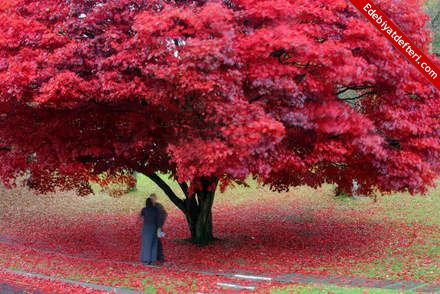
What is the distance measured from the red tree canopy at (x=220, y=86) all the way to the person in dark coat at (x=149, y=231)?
139cm

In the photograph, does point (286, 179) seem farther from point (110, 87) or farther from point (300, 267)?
point (110, 87)

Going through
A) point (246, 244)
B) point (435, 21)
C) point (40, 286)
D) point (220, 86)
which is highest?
point (435, 21)

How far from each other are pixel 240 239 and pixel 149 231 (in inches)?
173

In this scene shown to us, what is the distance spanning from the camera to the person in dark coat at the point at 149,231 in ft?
38.8

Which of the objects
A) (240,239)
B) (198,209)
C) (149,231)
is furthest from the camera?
(240,239)

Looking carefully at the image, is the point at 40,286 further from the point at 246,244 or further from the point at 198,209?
the point at 246,244

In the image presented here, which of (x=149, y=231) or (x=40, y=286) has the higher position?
(x=149, y=231)

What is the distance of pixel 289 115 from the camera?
10.1 meters

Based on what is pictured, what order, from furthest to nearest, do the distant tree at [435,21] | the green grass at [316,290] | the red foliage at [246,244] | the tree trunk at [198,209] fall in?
the distant tree at [435,21]
the tree trunk at [198,209]
the red foliage at [246,244]
the green grass at [316,290]

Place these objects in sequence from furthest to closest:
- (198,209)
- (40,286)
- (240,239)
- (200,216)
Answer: (240,239), (198,209), (200,216), (40,286)

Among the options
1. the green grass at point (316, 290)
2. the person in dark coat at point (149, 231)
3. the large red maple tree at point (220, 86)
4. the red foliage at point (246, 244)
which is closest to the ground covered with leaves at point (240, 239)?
the red foliage at point (246, 244)

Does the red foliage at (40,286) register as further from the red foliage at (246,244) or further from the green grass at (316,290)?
the green grass at (316,290)

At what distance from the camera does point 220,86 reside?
30.1 feet

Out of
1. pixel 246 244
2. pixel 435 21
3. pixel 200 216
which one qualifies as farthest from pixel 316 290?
pixel 435 21
